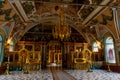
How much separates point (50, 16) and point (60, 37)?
4.90 m

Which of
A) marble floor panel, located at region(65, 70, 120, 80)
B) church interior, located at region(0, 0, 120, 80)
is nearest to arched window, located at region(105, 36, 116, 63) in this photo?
church interior, located at region(0, 0, 120, 80)

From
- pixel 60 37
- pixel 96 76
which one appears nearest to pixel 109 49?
pixel 96 76

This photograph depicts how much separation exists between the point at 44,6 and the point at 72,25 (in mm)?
6072

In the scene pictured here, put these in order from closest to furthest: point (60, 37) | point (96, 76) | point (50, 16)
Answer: point (96, 76) < point (60, 37) < point (50, 16)

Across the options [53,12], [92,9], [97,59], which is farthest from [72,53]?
[92,9]

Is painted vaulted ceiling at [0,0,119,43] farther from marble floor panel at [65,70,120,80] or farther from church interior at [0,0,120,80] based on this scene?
marble floor panel at [65,70,120,80]

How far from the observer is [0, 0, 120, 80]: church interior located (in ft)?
32.2

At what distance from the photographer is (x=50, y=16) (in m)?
14.4

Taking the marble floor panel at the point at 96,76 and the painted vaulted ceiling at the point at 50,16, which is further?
the painted vaulted ceiling at the point at 50,16

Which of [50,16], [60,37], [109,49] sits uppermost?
[50,16]

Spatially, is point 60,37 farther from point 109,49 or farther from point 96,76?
point 109,49

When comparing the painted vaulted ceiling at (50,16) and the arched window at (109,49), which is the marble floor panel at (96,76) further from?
the painted vaulted ceiling at (50,16)

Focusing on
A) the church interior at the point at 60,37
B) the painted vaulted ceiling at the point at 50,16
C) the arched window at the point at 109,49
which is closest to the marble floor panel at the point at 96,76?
the church interior at the point at 60,37

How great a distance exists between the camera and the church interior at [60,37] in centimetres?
981
